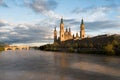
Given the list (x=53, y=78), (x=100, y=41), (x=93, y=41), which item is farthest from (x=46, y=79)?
(x=93, y=41)

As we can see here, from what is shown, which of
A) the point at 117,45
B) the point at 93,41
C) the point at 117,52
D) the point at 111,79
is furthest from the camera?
the point at 93,41

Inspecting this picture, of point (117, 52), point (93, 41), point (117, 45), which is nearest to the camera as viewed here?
point (117, 52)

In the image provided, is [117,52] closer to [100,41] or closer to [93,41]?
[100,41]

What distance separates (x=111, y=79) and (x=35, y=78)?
8936 mm

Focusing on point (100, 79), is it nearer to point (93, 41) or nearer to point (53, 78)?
point (53, 78)

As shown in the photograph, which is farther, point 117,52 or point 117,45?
point 117,45

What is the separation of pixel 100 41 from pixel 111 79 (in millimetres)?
105712

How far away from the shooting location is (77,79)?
2764cm

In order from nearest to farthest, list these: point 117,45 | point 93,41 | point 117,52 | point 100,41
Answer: point 117,52, point 117,45, point 100,41, point 93,41

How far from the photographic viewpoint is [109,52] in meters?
80.2

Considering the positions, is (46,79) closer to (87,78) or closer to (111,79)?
(87,78)

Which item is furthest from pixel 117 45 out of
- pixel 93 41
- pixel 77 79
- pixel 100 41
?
pixel 77 79

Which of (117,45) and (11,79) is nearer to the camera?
(11,79)

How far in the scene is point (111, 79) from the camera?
2716 centimetres
